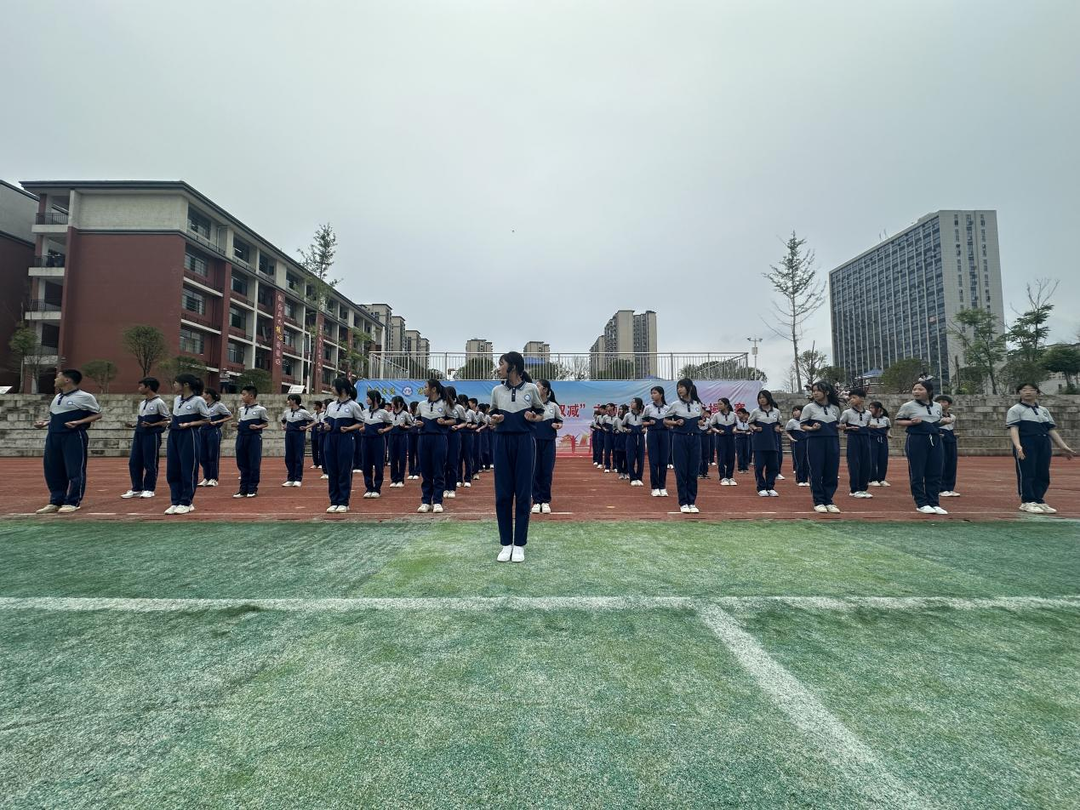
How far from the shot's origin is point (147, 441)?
7.72 metres

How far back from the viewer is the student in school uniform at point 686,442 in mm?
6574

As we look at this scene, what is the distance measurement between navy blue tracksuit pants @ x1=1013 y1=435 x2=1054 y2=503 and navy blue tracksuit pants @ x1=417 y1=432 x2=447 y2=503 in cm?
763

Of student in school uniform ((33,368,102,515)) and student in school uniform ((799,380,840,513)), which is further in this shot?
student in school uniform ((799,380,840,513))

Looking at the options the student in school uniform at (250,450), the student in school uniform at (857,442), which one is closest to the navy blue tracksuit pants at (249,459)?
the student in school uniform at (250,450)

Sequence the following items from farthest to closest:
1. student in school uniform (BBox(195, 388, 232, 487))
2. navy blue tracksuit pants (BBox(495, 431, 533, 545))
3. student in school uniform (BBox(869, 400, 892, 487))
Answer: student in school uniform (BBox(869, 400, 892, 487)) < student in school uniform (BBox(195, 388, 232, 487)) < navy blue tracksuit pants (BBox(495, 431, 533, 545))

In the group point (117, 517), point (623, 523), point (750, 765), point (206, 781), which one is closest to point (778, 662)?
point (750, 765)

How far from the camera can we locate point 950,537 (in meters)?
4.80

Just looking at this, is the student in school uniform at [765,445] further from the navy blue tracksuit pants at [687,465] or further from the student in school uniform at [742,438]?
the navy blue tracksuit pants at [687,465]

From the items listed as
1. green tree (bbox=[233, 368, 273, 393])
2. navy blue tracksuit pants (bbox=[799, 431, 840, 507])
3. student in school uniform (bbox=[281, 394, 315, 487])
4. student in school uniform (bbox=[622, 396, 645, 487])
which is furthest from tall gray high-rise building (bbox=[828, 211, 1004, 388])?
student in school uniform (bbox=[281, 394, 315, 487])

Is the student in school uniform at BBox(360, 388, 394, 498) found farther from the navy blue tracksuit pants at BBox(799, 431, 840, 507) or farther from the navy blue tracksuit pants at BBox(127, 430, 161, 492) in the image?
the navy blue tracksuit pants at BBox(799, 431, 840, 507)

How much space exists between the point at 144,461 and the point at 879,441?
1352 cm

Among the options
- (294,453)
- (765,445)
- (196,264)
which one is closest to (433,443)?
(294,453)

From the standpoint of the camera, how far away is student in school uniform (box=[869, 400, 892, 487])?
9.58 meters

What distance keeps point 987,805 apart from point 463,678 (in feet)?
5.62
